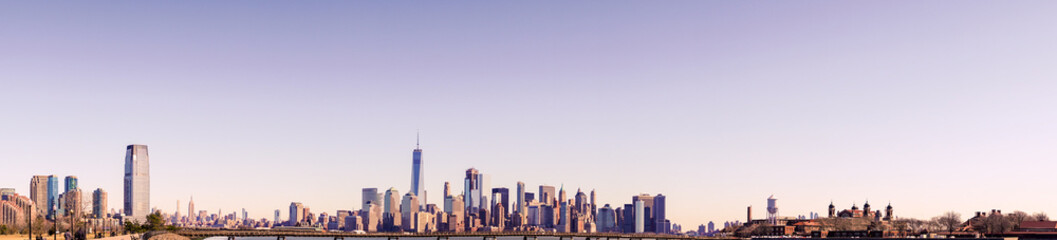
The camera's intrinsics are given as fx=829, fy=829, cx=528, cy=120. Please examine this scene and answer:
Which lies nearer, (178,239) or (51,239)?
(51,239)

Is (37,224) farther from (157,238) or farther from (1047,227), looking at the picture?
(1047,227)

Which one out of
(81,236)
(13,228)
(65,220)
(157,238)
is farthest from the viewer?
(65,220)

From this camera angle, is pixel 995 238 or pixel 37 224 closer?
pixel 37 224

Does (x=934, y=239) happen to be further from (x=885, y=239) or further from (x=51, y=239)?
(x=51, y=239)

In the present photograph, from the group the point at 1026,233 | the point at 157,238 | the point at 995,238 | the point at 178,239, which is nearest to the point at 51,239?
the point at 157,238

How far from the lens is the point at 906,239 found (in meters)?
196

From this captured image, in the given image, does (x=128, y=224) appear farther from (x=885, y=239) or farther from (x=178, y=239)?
(x=885, y=239)

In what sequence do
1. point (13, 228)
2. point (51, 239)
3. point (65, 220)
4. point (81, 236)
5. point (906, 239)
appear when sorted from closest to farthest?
point (81, 236), point (51, 239), point (13, 228), point (65, 220), point (906, 239)

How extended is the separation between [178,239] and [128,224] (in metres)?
49.8

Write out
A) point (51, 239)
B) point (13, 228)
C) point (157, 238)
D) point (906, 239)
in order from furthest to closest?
point (906, 239) → point (13, 228) → point (157, 238) → point (51, 239)

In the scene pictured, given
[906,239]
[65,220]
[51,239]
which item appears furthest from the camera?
[906,239]

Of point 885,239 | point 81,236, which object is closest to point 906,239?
point 885,239

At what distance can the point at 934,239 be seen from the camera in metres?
187

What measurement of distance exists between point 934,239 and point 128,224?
181686mm
